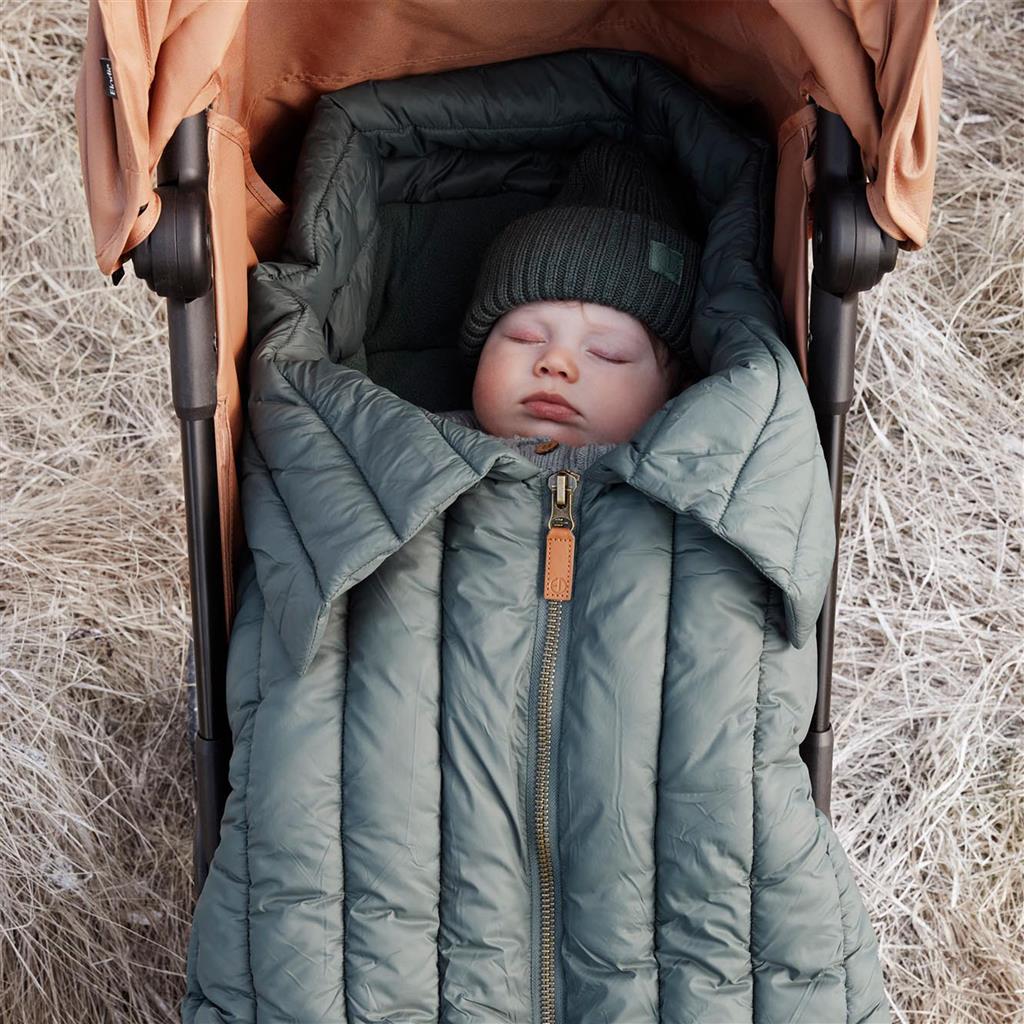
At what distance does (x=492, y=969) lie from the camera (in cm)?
138

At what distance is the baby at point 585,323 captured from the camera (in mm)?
1656

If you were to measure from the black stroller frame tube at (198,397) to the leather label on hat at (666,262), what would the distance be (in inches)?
23.6

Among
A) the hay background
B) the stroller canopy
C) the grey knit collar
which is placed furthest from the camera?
the hay background

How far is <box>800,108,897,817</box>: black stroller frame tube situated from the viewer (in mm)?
1363

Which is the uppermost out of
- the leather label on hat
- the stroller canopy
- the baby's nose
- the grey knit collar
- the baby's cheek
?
the stroller canopy

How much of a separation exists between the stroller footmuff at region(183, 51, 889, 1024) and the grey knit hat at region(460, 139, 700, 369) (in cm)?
27

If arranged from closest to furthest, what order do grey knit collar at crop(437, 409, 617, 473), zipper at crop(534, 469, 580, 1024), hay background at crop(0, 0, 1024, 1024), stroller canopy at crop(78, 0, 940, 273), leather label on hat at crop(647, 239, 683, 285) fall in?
stroller canopy at crop(78, 0, 940, 273), zipper at crop(534, 469, 580, 1024), grey knit collar at crop(437, 409, 617, 473), leather label on hat at crop(647, 239, 683, 285), hay background at crop(0, 0, 1024, 1024)

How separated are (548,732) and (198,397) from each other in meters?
0.53

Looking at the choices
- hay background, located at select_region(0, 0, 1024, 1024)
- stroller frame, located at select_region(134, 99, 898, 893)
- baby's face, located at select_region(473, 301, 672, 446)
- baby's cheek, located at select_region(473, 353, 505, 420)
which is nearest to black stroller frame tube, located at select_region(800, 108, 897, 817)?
stroller frame, located at select_region(134, 99, 898, 893)

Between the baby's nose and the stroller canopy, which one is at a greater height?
the stroller canopy

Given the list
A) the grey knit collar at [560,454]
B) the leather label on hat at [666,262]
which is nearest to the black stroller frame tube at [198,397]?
the grey knit collar at [560,454]

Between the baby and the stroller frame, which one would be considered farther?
the baby

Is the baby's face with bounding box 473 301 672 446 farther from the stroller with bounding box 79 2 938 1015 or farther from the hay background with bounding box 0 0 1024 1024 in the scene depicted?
the hay background with bounding box 0 0 1024 1024

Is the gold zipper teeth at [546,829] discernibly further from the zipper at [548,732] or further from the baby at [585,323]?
the baby at [585,323]
